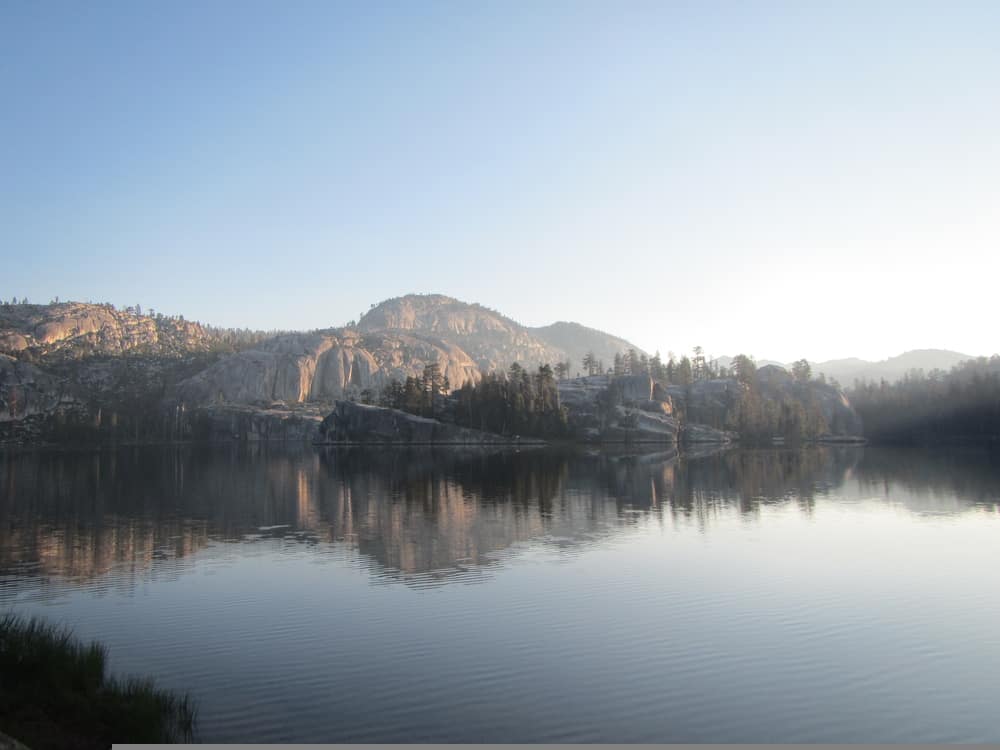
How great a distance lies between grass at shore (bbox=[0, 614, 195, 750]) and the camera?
13.5 meters

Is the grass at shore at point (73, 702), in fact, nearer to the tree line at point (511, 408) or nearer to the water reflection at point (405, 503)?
the water reflection at point (405, 503)

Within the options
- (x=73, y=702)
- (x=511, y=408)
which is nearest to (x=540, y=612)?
(x=73, y=702)

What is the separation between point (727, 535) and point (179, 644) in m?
33.1

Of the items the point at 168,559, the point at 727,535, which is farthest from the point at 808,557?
the point at 168,559

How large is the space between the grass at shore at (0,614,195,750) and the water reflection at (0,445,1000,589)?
49.9ft

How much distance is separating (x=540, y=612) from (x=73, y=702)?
50.1ft

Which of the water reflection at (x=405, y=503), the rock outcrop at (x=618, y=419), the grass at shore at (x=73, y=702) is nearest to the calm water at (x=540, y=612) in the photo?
the water reflection at (x=405, y=503)

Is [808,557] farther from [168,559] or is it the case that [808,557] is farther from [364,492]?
[364,492]

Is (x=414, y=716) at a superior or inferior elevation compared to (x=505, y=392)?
inferior

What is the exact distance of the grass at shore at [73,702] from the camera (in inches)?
530

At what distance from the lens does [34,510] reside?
56531 mm

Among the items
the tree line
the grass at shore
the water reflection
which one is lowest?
the water reflection

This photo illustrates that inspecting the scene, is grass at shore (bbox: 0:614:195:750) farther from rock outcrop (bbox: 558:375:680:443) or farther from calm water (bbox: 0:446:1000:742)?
rock outcrop (bbox: 558:375:680:443)

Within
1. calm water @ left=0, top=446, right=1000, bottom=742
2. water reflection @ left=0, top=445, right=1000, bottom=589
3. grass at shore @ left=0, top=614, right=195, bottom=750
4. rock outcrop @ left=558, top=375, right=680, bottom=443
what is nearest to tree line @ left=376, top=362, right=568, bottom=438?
rock outcrop @ left=558, top=375, right=680, bottom=443
